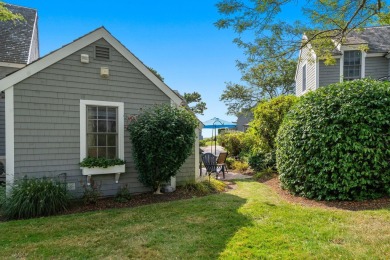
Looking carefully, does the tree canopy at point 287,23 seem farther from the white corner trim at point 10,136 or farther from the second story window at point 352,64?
the white corner trim at point 10,136

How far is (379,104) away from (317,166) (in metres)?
1.96

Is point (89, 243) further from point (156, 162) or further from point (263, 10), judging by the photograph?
point (263, 10)

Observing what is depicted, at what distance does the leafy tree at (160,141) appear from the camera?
6.40 metres

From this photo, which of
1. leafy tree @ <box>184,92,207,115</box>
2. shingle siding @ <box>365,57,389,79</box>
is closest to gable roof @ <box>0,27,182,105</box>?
shingle siding @ <box>365,57,389,79</box>

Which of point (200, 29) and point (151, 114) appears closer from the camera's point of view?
point (151, 114)

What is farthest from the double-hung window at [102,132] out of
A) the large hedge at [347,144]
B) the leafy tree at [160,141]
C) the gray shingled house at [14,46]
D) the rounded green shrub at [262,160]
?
the rounded green shrub at [262,160]

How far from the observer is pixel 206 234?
417 centimetres

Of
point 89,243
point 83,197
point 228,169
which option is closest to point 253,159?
point 228,169

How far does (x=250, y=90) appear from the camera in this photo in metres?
28.6

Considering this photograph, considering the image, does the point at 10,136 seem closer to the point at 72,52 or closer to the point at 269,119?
the point at 72,52

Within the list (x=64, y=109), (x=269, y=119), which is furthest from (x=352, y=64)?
(x=64, y=109)

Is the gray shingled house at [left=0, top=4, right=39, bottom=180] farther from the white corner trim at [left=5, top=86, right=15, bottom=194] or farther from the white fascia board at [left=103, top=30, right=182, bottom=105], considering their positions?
the white fascia board at [left=103, top=30, right=182, bottom=105]

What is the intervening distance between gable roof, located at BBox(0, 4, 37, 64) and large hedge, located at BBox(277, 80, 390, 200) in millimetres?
9832

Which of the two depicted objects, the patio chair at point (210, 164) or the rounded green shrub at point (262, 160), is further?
the patio chair at point (210, 164)
